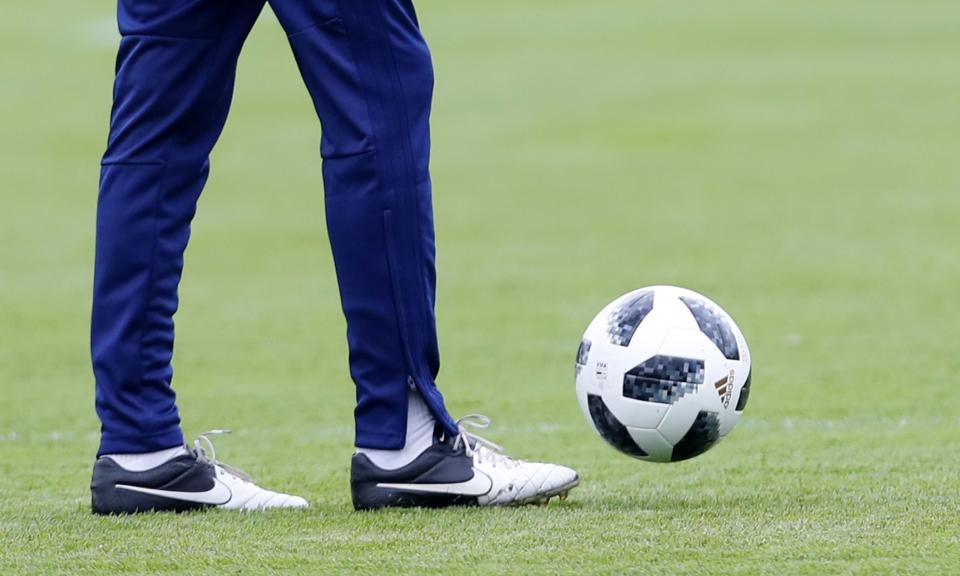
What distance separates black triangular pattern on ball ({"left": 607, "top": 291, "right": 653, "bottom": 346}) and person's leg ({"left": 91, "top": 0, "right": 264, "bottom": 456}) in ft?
2.96

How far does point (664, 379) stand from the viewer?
136 inches

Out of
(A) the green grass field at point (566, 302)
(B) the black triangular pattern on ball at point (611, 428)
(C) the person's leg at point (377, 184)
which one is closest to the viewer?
(A) the green grass field at point (566, 302)

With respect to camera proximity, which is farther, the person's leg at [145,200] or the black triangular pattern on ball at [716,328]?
the black triangular pattern on ball at [716,328]

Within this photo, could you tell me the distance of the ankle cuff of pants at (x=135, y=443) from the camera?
3.38 metres

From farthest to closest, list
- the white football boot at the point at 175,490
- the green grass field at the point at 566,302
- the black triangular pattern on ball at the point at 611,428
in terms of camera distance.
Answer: the black triangular pattern on ball at the point at 611,428, the white football boot at the point at 175,490, the green grass field at the point at 566,302

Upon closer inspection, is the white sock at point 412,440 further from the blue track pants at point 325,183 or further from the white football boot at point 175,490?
the white football boot at point 175,490

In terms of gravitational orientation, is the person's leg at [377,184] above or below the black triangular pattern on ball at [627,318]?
above

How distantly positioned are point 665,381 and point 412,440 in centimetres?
52

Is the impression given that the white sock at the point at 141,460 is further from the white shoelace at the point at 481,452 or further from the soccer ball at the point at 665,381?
the soccer ball at the point at 665,381

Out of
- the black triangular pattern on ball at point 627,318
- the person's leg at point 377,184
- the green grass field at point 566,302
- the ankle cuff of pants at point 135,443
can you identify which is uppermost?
the person's leg at point 377,184

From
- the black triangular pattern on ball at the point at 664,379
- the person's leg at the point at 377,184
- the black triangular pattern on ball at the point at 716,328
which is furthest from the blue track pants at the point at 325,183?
the black triangular pattern on ball at the point at 716,328

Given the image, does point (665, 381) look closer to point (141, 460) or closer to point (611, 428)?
point (611, 428)

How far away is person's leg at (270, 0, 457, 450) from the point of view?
325cm

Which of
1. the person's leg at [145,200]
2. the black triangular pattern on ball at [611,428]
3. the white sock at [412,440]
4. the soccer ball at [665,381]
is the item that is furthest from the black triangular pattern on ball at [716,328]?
the person's leg at [145,200]
